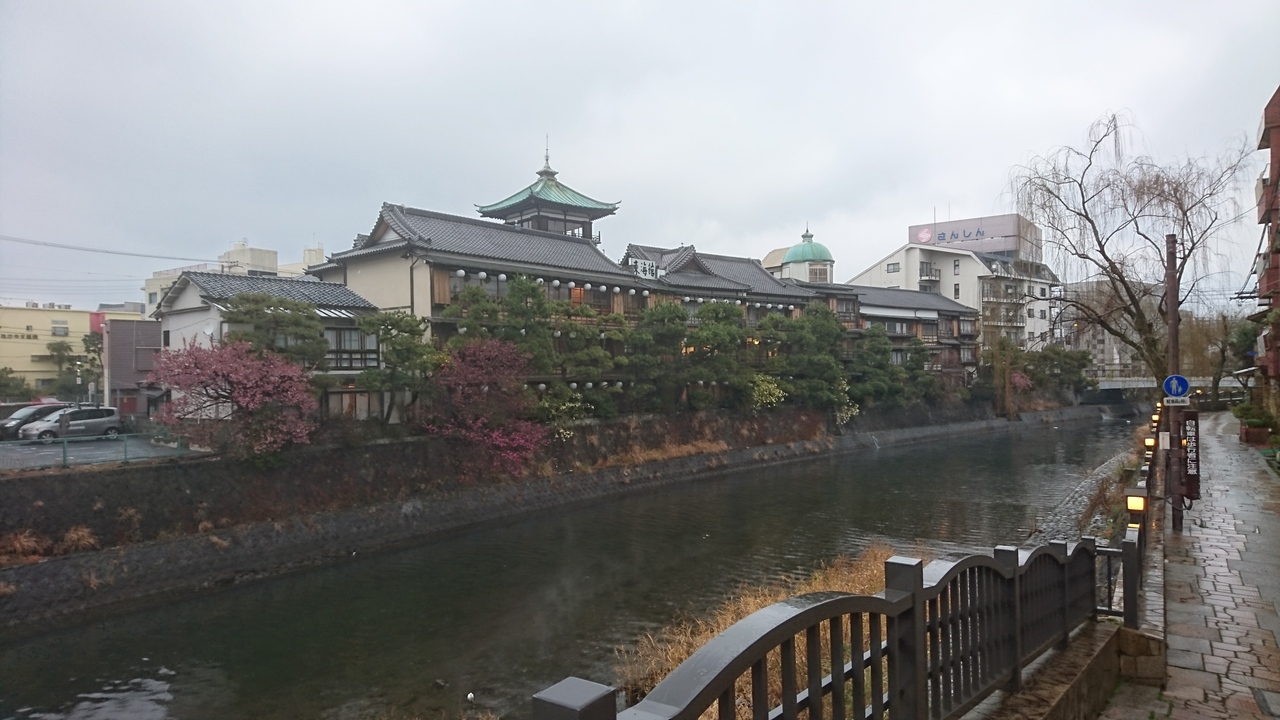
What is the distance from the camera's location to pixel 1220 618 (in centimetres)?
846

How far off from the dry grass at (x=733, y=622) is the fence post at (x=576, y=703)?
6418 mm

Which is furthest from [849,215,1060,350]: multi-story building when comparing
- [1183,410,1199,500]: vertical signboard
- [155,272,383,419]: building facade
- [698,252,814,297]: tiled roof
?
[155,272,383,419]: building facade

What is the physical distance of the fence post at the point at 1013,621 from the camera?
16.9 feet

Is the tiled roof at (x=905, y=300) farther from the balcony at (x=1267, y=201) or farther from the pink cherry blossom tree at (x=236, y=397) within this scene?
the pink cherry blossom tree at (x=236, y=397)

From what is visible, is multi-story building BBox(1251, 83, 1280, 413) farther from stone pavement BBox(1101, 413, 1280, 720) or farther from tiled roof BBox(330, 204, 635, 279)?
tiled roof BBox(330, 204, 635, 279)

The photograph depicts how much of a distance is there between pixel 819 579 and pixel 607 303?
2042 centimetres

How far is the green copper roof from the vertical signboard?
3279 cm

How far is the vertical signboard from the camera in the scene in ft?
45.9

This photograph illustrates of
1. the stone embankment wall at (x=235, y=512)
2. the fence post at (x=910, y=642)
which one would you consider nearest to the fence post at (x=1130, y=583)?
the fence post at (x=910, y=642)

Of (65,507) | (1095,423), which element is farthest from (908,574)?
(1095,423)

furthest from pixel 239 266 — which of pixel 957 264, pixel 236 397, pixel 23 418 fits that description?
pixel 957 264

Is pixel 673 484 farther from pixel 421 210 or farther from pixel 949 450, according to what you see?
pixel 949 450

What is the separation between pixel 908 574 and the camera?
12.8ft

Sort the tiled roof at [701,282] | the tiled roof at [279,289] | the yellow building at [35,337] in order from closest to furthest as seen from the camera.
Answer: the tiled roof at [279,289]
the tiled roof at [701,282]
the yellow building at [35,337]
